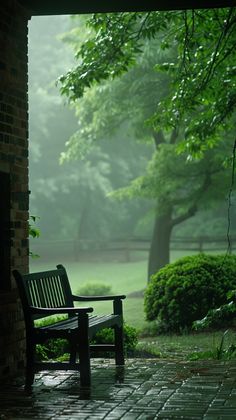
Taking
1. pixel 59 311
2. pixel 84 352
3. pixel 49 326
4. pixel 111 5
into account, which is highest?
pixel 111 5

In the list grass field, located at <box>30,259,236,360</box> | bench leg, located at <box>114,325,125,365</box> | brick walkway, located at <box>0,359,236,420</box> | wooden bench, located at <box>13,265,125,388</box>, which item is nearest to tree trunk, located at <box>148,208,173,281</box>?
grass field, located at <box>30,259,236,360</box>

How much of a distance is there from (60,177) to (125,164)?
145 inches

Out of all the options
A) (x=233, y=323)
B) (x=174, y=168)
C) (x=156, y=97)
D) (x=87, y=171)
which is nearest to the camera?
(x=233, y=323)

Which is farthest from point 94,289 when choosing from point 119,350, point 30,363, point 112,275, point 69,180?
point 69,180

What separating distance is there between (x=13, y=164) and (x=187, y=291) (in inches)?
218

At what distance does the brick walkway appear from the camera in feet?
19.0

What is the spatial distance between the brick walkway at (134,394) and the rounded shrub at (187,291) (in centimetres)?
429

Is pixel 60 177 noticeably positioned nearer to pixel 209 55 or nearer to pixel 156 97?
pixel 156 97

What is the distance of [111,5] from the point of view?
764cm

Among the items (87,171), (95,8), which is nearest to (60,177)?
(87,171)

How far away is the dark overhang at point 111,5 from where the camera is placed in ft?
24.5

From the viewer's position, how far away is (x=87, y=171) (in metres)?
39.2

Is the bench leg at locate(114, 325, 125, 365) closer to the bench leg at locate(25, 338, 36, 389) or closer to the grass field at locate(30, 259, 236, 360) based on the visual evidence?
the grass field at locate(30, 259, 236, 360)

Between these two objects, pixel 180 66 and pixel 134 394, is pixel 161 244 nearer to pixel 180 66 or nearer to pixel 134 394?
pixel 180 66
